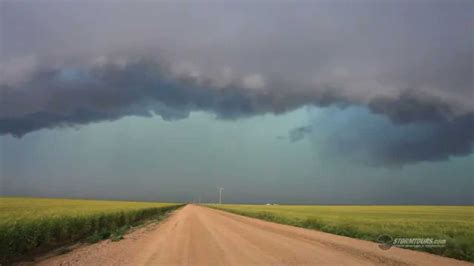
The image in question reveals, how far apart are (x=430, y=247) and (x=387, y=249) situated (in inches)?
77.1

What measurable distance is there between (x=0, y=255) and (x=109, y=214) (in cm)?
2022

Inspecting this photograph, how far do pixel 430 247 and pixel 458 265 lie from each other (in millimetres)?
4299

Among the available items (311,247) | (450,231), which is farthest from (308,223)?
(311,247)

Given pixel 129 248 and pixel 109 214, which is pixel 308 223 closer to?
pixel 109 214

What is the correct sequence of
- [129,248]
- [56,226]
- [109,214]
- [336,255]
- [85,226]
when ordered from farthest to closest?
1. [109,214]
2. [85,226]
3. [56,226]
4. [129,248]
5. [336,255]

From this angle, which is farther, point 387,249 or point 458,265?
point 387,249

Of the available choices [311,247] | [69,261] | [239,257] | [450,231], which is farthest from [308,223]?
[69,261]

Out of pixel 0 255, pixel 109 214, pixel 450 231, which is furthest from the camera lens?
pixel 109 214

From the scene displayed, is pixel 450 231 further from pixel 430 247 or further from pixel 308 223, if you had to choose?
pixel 308 223

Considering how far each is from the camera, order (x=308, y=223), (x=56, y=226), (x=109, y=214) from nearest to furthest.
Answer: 1. (x=56, y=226)
2. (x=109, y=214)
3. (x=308, y=223)

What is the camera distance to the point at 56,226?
22453mm

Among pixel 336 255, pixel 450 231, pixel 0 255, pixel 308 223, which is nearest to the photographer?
pixel 0 255

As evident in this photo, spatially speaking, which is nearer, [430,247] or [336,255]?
[336,255]

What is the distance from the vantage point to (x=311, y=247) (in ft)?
71.0
